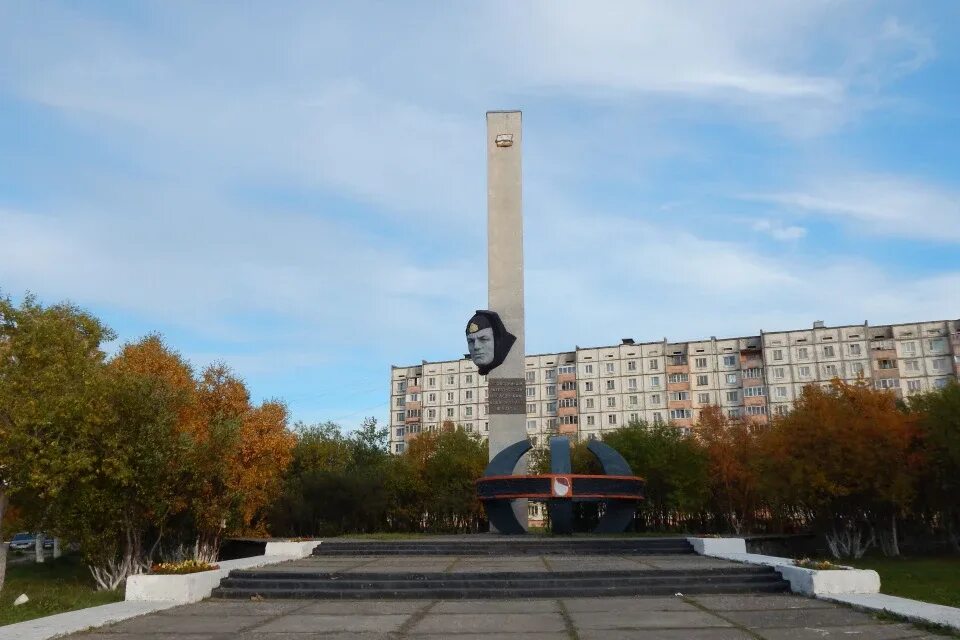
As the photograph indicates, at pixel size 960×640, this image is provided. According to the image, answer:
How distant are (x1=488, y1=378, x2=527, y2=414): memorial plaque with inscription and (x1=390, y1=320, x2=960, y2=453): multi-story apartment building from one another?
36301 millimetres

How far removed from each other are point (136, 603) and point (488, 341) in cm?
2112

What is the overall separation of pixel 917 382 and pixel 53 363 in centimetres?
7083

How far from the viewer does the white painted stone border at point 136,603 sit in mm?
8258

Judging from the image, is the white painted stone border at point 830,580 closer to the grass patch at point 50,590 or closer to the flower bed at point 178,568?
the flower bed at point 178,568

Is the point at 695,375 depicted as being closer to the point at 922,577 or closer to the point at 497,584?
the point at 922,577

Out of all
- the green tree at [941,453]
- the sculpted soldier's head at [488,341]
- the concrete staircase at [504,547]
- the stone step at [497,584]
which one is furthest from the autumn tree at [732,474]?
the stone step at [497,584]

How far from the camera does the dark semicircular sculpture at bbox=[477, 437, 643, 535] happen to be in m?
21.7

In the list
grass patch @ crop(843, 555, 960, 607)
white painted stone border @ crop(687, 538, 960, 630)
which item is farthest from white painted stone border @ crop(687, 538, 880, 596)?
grass patch @ crop(843, 555, 960, 607)

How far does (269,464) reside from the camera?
1069 inches

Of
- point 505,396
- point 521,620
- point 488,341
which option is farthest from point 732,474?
point 521,620

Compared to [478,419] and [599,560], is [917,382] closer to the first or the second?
[478,419]

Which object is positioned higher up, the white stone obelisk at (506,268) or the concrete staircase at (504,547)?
the white stone obelisk at (506,268)

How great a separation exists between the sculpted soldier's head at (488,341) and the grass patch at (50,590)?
15806 mm

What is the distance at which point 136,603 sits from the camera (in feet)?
34.2
